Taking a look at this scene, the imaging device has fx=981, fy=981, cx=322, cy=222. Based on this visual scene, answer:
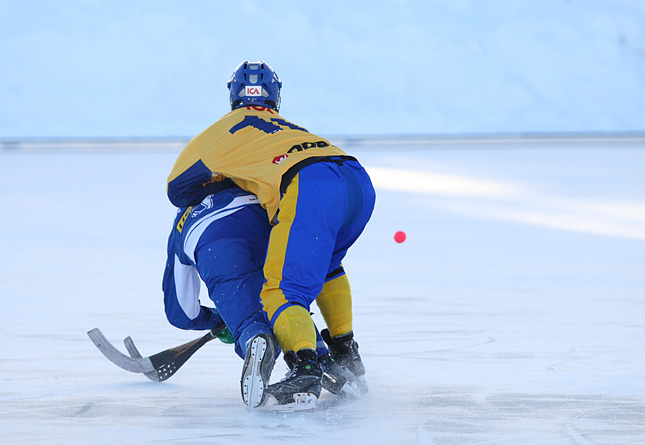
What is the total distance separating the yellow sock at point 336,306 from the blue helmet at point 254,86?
1.96 feet

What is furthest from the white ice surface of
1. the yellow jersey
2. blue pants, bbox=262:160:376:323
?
the yellow jersey

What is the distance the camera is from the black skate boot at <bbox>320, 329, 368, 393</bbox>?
2971mm

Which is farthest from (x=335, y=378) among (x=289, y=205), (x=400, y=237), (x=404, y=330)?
(x=400, y=237)

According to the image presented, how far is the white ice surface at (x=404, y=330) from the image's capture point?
2.41 metres

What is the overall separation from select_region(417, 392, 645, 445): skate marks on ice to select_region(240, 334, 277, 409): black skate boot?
415 millimetres

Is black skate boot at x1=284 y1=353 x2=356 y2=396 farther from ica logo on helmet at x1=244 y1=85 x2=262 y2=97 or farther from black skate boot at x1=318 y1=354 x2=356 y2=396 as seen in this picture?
ica logo on helmet at x1=244 y1=85 x2=262 y2=97

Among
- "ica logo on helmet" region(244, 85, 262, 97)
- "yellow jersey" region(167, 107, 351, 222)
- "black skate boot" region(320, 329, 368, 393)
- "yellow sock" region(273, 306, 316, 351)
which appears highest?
"ica logo on helmet" region(244, 85, 262, 97)

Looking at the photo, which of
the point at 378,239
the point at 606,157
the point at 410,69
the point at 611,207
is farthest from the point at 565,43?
the point at 378,239

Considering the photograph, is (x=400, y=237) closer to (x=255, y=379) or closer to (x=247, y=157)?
(x=247, y=157)

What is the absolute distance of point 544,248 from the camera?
6348mm

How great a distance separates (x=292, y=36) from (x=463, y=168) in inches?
715

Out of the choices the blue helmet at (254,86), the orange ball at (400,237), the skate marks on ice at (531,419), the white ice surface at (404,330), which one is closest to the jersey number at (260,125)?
the blue helmet at (254,86)

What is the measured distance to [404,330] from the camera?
381 cm

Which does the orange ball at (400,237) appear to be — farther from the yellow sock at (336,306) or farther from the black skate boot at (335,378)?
the black skate boot at (335,378)
